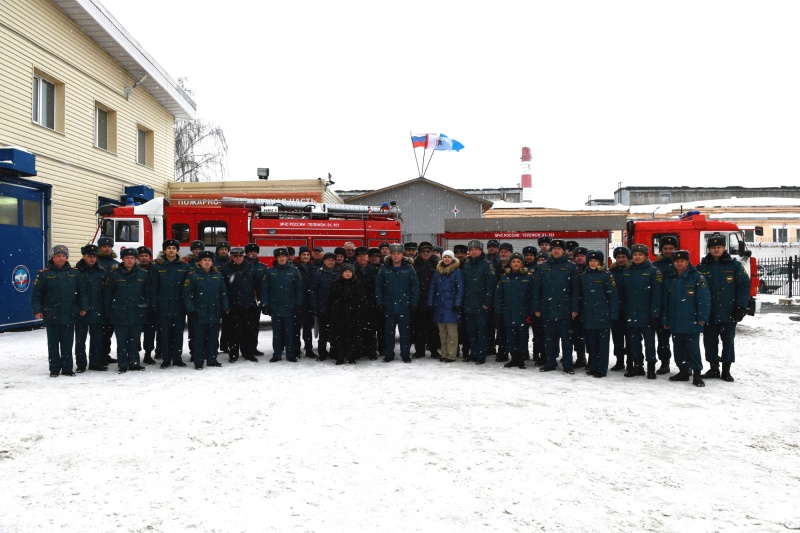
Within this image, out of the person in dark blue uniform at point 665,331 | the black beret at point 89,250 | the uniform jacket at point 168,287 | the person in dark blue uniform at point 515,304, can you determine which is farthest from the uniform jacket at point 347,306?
the person in dark blue uniform at point 665,331

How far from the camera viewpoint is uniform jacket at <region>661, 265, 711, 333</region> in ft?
23.5

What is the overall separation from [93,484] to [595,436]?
400 cm

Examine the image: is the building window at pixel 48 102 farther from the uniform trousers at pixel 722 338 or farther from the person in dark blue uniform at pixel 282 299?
the uniform trousers at pixel 722 338

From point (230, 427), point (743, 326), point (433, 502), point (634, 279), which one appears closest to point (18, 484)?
point (230, 427)

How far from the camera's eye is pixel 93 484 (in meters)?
3.92

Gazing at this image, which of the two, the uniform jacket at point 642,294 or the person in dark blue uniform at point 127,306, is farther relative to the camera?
the person in dark blue uniform at point 127,306

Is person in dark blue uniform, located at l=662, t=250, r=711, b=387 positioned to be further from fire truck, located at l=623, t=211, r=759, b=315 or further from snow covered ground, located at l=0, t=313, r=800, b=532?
fire truck, located at l=623, t=211, r=759, b=315

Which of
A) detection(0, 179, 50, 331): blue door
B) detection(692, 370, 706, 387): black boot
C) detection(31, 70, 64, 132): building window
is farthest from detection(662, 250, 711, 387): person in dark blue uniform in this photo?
detection(31, 70, 64, 132): building window

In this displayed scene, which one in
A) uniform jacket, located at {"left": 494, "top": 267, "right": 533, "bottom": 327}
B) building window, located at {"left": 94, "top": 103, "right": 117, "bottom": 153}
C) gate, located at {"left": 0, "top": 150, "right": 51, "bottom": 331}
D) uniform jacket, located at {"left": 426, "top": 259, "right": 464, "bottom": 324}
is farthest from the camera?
building window, located at {"left": 94, "top": 103, "right": 117, "bottom": 153}

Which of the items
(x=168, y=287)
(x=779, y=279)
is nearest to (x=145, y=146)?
(x=168, y=287)

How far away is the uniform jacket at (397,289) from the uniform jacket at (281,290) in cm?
126

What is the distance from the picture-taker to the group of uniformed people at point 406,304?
7508 mm

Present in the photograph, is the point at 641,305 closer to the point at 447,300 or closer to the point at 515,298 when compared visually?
the point at 515,298

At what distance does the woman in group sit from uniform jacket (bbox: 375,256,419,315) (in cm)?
32
